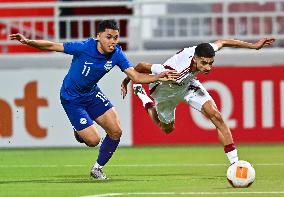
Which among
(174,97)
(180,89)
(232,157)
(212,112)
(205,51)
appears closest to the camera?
(232,157)

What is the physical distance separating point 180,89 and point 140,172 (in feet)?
4.32

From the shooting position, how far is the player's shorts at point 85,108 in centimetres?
1529

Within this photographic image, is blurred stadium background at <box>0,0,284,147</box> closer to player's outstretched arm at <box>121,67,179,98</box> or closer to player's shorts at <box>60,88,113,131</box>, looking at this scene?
player's shorts at <box>60,88,113,131</box>

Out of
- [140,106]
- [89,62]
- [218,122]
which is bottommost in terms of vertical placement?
[140,106]

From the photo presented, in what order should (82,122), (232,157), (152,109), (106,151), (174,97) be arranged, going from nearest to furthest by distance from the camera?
(232,157)
(106,151)
(82,122)
(174,97)
(152,109)

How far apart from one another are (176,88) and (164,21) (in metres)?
9.85

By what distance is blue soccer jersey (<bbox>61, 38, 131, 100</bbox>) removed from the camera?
1483cm

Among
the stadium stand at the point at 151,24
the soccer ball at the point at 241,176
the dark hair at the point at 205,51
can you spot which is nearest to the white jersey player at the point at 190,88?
the dark hair at the point at 205,51

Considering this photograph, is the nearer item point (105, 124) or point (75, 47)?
point (75, 47)

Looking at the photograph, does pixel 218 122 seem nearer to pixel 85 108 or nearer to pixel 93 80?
pixel 93 80

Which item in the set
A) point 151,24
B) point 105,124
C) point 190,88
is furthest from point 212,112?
point 151,24

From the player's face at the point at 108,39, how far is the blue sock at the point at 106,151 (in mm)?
1370

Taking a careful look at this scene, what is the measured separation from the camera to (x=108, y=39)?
14516 mm

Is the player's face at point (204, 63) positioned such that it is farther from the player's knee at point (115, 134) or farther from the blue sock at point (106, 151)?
the blue sock at point (106, 151)
